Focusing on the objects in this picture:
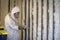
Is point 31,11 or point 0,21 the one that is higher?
point 31,11

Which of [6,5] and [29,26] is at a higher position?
[6,5]

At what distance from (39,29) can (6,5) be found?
126 cm

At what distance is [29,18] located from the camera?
188 inches

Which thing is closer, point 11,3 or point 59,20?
point 11,3

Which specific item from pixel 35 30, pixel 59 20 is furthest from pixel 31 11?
pixel 59 20

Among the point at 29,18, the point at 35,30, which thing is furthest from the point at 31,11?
the point at 35,30

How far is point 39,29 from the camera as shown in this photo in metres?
4.86

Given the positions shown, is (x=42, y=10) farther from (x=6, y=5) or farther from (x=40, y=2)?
(x=6, y=5)

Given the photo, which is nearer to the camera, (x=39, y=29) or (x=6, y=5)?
(x=6, y=5)

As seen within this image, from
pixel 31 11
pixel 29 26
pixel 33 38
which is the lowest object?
pixel 33 38

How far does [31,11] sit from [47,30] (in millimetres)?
788

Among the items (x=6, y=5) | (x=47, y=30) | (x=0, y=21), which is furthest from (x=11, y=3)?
(x=47, y=30)

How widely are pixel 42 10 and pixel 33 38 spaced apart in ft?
3.01

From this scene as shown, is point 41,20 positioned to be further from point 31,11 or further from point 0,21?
point 0,21
